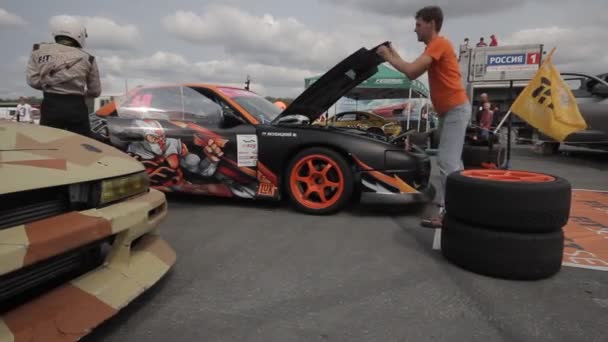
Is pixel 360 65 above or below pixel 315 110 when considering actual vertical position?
above

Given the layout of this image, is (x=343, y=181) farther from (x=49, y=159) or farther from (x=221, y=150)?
(x=49, y=159)

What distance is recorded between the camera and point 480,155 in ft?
18.5

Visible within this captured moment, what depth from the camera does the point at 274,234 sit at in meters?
3.06

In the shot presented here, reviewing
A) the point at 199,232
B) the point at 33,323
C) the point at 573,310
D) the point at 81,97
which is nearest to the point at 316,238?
the point at 199,232

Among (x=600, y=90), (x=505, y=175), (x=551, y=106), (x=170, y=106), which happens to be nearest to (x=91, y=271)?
(x=505, y=175)

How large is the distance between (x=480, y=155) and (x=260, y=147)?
3485 millimetres

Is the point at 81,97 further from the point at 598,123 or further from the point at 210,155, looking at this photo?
the point at 598,123

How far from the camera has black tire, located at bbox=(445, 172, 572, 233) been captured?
2.14 m

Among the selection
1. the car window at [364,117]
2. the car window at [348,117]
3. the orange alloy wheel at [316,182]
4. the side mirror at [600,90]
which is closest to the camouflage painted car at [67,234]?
the orange alloy wheel at [316,182]

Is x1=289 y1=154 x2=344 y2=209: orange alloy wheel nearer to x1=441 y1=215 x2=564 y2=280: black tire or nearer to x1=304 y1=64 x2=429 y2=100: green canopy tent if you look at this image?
x1=441 y1=215 x2=564 y2=280: black tire

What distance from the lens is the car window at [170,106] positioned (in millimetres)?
3908

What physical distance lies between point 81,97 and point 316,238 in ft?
7.01

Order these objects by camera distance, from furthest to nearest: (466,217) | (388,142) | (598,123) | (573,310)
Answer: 1. (598,123)
2. (388,142)
3. (466,217)
4. (573,310)

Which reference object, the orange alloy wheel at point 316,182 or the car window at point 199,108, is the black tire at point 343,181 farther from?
the car window at point 199,108
